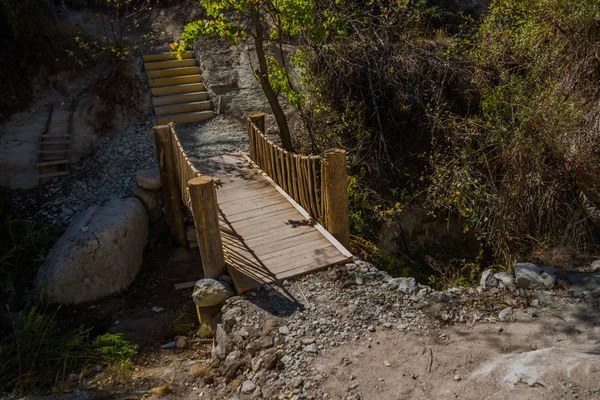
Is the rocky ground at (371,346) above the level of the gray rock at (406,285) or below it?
below

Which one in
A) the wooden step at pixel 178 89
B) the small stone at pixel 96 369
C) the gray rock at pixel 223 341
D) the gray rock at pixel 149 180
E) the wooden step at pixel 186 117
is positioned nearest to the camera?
the gray rock at pixel 223 341

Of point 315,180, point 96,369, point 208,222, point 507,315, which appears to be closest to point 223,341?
point 208,222

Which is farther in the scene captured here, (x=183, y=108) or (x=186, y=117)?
(x=183, y=108)

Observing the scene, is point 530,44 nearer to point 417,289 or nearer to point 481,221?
point 481,221

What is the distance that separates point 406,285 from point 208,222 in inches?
80.4

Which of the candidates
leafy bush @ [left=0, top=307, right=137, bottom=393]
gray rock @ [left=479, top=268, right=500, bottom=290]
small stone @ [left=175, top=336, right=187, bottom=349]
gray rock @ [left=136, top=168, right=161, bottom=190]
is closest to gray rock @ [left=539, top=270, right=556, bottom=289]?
gray rock @ [left=479, top=268, right=500, bottom=290]

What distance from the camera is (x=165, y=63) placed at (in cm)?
1096

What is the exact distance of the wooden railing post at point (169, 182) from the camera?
7.36m

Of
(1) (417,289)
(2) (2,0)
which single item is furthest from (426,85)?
(2) (2,0)

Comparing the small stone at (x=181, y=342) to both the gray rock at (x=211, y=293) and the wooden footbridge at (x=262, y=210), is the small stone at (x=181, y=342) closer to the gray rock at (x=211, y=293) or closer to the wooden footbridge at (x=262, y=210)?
the gray rock at (x=211, y=293)

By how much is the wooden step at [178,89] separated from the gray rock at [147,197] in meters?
2.92

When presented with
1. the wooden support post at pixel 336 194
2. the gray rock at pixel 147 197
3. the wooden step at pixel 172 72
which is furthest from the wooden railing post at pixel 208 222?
the wooden step at pixel 172 72

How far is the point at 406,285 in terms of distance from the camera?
4.99 meters

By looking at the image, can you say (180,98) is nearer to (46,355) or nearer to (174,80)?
(174,80)
